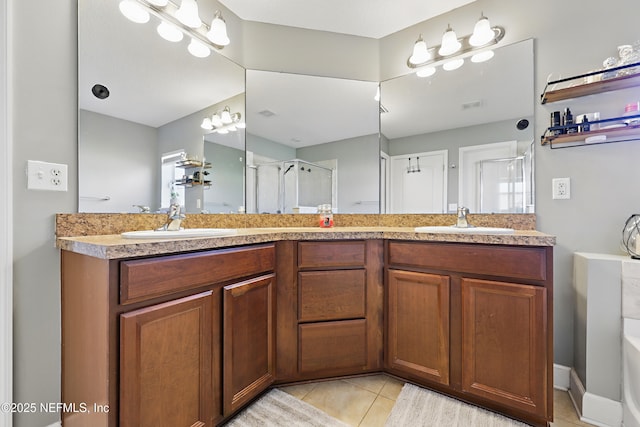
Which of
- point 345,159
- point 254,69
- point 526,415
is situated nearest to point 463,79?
point 345,159

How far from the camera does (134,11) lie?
146cm

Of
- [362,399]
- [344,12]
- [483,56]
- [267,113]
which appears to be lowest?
[362,399]

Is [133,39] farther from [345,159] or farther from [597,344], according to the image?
[597,344]

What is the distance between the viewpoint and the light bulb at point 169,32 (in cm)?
159

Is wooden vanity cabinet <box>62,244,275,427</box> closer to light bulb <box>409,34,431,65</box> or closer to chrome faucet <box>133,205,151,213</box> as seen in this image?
chrome faucet <box>133,205,151,213</box>

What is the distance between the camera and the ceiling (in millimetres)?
1889

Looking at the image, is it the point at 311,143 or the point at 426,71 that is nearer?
the point at 426,71

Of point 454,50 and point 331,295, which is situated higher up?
point 454,50

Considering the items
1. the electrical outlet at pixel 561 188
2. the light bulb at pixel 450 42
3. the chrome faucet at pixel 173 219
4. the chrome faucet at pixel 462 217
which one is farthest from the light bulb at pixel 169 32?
the electrical outlet at pixel 561 188

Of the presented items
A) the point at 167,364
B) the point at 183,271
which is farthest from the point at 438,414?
the point at 183,271

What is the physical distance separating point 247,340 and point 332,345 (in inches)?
19.8

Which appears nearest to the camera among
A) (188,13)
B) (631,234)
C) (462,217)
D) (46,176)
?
(46,176)

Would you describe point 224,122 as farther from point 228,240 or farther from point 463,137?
point 463,137

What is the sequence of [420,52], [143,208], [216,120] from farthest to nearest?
[420,52]
[216,120]
[143,208]
